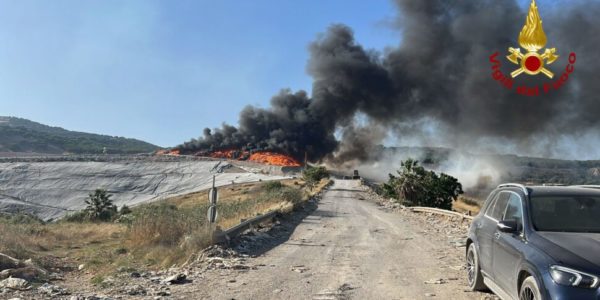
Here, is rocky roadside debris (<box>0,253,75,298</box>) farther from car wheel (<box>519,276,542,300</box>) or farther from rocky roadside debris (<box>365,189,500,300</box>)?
car wheel (<box>519,276,542,300</box>)

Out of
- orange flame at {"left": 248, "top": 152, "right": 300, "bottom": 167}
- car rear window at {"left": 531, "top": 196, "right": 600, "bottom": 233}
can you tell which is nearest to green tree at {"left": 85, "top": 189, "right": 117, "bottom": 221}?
car rear window at {"left": 531, "top": 196, "right": 600, "bottom": 233}

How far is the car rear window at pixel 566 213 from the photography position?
5.09 metres

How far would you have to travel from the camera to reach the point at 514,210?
5703 mm

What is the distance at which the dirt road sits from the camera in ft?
22.2

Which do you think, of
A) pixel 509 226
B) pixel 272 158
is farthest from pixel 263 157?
pixel 509 226

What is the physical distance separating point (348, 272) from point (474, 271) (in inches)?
91.7

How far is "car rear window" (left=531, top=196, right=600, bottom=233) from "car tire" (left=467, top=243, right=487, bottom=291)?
5.19 feet

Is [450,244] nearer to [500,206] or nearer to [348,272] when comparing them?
[348,272]

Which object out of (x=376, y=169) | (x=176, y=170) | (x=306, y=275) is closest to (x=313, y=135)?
(x=376, y=169)

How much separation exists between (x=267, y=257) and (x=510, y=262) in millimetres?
6051

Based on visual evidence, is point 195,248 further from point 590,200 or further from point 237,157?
point 237,157

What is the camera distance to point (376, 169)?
98.5 metres

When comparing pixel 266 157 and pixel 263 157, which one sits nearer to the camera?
pixel 266 157

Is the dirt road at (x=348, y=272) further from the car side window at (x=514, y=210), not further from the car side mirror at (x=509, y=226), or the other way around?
the car side mirror at (x=509, y=226)
